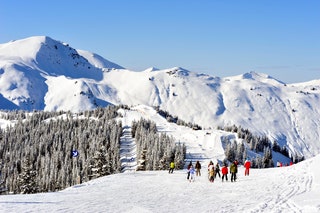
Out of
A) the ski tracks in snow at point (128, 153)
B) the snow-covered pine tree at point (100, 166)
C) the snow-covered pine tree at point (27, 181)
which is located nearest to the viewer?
the snow-covered pine tree at point (100, 166)

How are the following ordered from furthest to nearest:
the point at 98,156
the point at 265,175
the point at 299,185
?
the point at 98,156 → the point at 265,175 → the point at 299,185

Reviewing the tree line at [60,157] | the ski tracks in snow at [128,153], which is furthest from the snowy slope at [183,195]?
the ski tracks in snow at [128,153]

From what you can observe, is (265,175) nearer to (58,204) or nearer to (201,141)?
(58,204)

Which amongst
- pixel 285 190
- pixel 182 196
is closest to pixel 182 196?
pixel 182 196

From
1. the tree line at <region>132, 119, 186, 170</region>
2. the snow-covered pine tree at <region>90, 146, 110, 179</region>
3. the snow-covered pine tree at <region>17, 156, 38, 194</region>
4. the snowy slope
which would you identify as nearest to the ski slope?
the snowy slope

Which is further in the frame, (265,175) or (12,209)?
(265,175)

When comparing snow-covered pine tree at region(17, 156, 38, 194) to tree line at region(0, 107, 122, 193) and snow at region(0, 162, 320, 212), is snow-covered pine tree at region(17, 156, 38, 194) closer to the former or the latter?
snow at region(0, 162, 320, 212)

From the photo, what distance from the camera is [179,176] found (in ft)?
169

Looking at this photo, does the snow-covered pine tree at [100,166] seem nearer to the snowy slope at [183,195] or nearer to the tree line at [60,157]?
the snowy slope at [183,195]

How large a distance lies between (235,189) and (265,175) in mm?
11993

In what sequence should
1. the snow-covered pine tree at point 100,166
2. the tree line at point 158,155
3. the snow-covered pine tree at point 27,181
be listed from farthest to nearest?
the tree line at point 158,155 → the snow-covered pine tree at point 27,181 → the snow-covered pine tree at point 100,166

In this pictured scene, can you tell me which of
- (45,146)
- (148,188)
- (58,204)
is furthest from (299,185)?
(45,146)

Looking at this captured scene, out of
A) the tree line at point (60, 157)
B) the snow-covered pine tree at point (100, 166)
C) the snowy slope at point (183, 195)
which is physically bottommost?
the tree line at point (60, 157)

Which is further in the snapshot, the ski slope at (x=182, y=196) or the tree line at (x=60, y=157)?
the tree line at (x=60, y=157)
